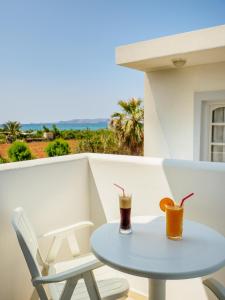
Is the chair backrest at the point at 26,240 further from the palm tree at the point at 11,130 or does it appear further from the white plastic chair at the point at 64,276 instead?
the palm tree at the point at 11,130

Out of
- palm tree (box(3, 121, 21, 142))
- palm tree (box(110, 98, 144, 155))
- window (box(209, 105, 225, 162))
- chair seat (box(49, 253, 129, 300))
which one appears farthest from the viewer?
palm tree (box(3, 121, 21, 142))

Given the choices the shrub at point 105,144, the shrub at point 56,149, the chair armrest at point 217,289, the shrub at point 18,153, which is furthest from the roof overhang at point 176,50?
the shrub at point 105,144

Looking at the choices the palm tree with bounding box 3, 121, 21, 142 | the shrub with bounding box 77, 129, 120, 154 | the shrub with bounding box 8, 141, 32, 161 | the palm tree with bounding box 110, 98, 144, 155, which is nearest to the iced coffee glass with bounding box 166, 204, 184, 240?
the shrub with bounding box 8, 141, 32, 161

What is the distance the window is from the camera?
14.4 ft

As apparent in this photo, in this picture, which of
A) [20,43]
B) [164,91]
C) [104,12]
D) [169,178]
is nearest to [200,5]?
[104,12]

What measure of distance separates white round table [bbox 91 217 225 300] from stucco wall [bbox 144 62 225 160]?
9.78ft

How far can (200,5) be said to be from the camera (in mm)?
21578

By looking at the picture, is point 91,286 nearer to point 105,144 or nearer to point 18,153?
point 18,153

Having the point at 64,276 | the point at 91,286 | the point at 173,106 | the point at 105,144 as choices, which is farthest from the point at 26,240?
the point at 105,144

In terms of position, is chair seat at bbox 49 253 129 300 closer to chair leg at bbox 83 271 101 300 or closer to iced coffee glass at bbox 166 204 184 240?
chair leg at bbox 83 271 101 300

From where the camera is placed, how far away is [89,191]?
114 inches

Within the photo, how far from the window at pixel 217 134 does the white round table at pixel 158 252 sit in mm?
2822

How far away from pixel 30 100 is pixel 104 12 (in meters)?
15.6

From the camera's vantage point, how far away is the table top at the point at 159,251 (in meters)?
1.33
